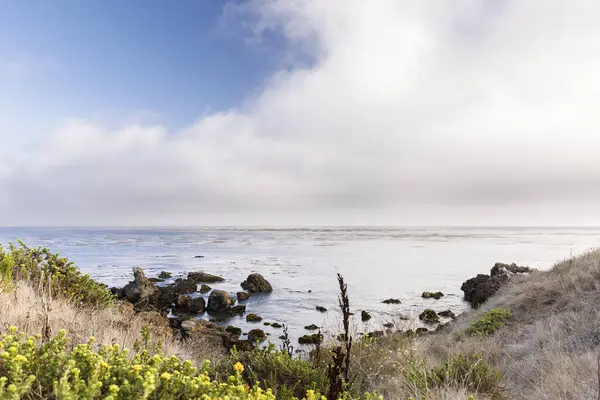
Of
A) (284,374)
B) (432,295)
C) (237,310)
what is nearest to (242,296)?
(237,310)

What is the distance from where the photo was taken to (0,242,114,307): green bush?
→ 27.2ft

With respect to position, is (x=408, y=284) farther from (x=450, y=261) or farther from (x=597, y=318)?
(x=597, y=318)

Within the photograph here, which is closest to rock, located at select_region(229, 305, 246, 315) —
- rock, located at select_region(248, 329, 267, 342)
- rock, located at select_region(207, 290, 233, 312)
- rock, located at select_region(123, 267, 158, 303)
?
Answer: rock, located at select_region(207, 290, 233, 312)

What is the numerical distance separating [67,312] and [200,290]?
787 inches

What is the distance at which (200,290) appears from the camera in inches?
1038

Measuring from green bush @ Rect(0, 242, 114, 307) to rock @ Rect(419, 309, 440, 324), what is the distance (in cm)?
1480

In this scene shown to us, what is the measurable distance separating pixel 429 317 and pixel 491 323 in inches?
318

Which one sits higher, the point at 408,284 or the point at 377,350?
the point at 377,350

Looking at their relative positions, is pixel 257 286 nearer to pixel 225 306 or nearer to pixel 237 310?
pixel 225 306

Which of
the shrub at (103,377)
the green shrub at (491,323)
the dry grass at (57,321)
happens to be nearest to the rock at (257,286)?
the green shrub at (491,323)

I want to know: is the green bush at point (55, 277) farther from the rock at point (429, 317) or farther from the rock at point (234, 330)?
the rock at point (429, 317)

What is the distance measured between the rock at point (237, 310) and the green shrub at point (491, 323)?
41.1 ft

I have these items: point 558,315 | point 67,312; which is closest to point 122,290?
point 67,312

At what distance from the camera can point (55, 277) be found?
825 centimetres
